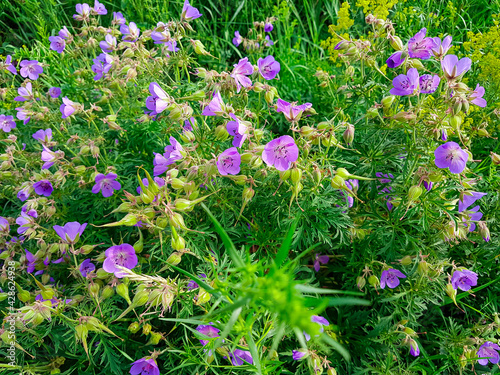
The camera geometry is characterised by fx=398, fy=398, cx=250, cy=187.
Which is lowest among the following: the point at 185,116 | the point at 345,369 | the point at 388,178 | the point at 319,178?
the point at 345,369

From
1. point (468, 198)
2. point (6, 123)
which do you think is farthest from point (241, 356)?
point (6, 123)

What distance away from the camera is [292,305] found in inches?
31.4

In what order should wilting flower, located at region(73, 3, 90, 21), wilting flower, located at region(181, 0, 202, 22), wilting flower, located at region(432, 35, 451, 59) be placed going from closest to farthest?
1. wilting flower, located at region(432, 35, 451, 59)
2. wilting flower, located at region(181, 0, 202, 22)
3. wilting flower, located at region(73, 3, 90, 21)

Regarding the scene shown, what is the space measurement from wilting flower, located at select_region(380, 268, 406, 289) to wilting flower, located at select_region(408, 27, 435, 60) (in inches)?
41.8

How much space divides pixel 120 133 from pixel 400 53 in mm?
1713

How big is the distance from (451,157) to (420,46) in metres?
0.59

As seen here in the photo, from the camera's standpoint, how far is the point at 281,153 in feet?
5.10

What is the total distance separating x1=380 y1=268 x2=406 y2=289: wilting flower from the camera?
2.04 m

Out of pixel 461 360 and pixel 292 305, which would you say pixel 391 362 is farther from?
pixel 292 305

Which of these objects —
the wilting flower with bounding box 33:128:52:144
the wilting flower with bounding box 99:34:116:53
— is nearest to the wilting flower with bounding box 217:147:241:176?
the wilting flower with bounding box 33:128:52:144

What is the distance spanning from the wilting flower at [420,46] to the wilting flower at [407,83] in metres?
0.18

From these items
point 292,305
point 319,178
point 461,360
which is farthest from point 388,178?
point 292,305

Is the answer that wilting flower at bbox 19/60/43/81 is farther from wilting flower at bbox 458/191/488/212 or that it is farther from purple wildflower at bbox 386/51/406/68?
wilting flower at bbox 458/191/488/212

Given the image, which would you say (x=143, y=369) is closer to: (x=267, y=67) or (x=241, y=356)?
(x=241, y=356)
